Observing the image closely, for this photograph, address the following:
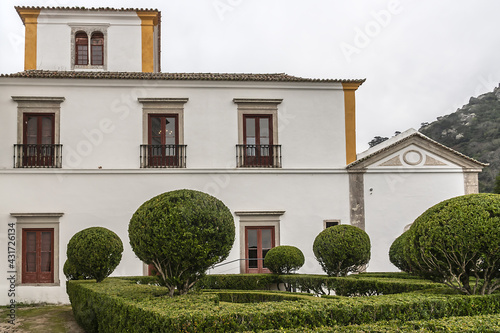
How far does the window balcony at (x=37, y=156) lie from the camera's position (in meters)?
16.9

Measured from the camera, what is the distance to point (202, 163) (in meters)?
17.6

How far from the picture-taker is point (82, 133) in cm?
1734

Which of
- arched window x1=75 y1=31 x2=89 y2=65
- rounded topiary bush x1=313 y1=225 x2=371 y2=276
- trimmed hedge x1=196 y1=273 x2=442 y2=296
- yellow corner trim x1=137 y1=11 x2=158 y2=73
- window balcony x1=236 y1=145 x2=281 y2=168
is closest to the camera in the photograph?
trimmed hedge x1=196 y1=273 x2=442 y2=296

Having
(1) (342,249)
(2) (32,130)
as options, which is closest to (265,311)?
(1) (342,249)

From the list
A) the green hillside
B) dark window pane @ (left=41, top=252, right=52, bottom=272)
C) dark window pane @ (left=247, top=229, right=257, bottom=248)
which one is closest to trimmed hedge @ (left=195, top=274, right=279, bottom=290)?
dark window pane @ (left=247, top=229, right=257, bottom=248)

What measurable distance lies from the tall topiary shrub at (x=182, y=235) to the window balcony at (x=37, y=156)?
9940 millimetres

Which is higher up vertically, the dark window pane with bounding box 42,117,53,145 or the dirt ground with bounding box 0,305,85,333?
the dark window pane with bounding box 42,117,53,145

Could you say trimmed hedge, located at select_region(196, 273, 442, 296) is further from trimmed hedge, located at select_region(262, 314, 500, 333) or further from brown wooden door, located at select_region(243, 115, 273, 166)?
brown wooden door, located at select_region(243, 115, 273, 166)

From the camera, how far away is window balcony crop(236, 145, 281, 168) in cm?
1780

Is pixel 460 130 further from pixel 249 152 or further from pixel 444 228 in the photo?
pixel 444 228

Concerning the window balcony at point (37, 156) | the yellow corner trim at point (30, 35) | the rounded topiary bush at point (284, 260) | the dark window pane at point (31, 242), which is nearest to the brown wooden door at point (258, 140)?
the rounded topiary bush at point (284, 260)

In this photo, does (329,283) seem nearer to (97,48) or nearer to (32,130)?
(32,130)

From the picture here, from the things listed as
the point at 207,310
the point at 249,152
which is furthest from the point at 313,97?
the point at 207,310

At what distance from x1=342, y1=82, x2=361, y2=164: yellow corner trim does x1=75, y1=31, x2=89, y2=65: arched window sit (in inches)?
372
